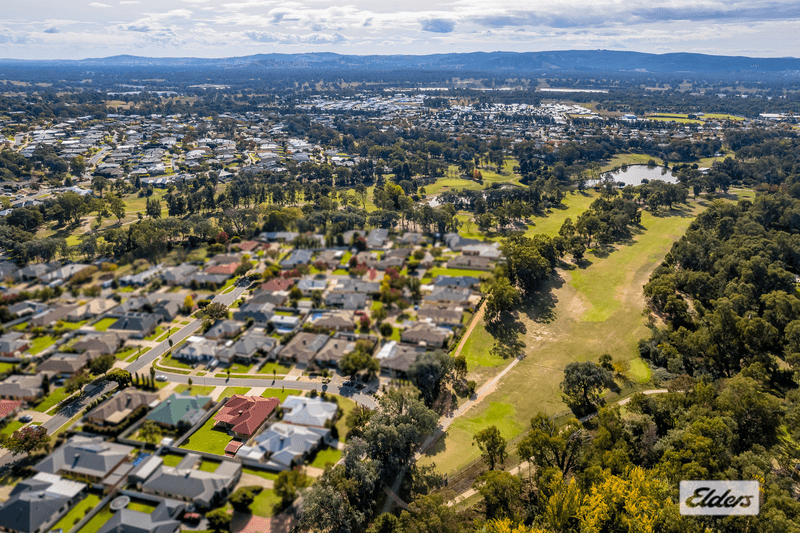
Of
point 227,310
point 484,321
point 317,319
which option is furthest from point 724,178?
point 227,310

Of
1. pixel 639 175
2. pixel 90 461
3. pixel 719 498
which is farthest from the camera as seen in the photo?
pixel 639 175

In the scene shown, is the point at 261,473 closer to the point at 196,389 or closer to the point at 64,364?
the point at 196,389

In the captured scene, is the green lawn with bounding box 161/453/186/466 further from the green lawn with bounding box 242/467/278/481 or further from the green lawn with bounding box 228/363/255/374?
the green lawn with bounding box 228/363/255/374

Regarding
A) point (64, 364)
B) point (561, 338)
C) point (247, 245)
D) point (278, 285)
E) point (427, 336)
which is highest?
point (247, 245)

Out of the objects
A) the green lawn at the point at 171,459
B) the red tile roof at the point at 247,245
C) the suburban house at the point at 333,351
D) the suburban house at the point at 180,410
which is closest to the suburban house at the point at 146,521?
the green lawn at the point at 171,459

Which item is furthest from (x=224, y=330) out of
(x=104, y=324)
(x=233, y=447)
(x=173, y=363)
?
(x=233, y=447)

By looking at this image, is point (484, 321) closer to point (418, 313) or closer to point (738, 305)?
point (418, 313)

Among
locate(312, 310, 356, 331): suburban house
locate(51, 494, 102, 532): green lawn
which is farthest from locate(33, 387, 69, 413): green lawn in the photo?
locate(312, 310, 356, 331): suburban house
